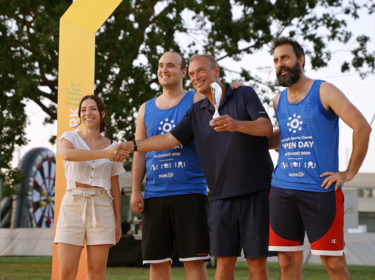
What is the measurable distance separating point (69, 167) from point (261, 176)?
150 cm

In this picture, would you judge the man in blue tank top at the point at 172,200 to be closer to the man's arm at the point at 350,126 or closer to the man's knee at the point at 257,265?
the man's knee at the point at 257,265

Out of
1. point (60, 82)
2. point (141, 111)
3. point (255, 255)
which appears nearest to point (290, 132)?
point (255, 255)

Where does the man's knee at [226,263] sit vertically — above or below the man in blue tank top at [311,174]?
below

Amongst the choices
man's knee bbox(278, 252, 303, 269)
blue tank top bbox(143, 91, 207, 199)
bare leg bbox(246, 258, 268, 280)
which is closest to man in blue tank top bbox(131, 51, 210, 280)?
blue tank top bbox(143, 91, 207, 199)

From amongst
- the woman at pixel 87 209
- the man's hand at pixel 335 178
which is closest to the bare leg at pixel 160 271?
the woman at pixel 87 209

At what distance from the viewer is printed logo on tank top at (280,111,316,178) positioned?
3.44 meters

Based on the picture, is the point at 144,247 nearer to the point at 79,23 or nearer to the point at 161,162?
the point at 161,162

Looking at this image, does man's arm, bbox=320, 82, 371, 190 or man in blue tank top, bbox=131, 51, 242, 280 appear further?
man in blue tank top, bbox=131, 51, 242, 280

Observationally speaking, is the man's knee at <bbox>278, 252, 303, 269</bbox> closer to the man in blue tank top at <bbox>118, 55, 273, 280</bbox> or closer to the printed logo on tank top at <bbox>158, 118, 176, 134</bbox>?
the man in blue tank top at <bbox>118, 55, 273, 280</bbox>

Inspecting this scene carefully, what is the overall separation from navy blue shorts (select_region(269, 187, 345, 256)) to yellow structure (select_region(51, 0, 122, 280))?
2.95 metres

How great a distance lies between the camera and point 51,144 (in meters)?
13.9

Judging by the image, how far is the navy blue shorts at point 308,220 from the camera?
3.36m

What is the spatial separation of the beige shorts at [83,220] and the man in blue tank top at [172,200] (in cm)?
32

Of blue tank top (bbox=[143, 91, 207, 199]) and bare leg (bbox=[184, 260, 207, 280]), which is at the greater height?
blue tank top (bbox=[143, 91, 207, 199])
